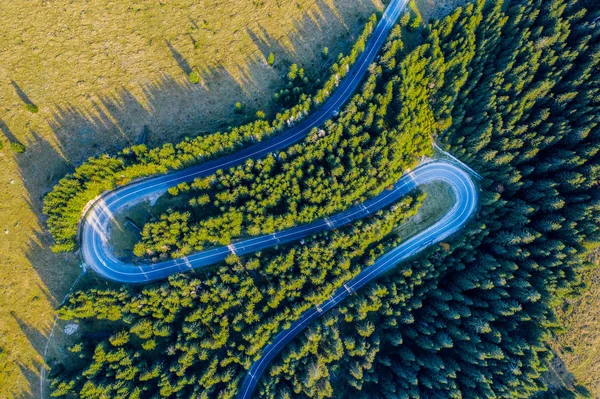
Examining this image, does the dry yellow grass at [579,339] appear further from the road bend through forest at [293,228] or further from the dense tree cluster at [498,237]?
the road bend through forest at [293,228]

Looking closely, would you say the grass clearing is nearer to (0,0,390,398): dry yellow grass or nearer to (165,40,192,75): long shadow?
(0,0,390,398): dry yellow grass

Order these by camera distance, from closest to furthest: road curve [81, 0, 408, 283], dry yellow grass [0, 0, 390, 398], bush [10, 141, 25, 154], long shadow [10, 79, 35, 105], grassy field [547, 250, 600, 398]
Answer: bush [10, 141, 25, 154], road curve [81, 0, 408, 283], dry yellow grass [0, 0, 390, 398], grassy field [547, 250, 600, 398], long shadow [10, 79, 35, 105]

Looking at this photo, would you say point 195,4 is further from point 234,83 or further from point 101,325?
point 101,325

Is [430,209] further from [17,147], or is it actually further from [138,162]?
[17,147]

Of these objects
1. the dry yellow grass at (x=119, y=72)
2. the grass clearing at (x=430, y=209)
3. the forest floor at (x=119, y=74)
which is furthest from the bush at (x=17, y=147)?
the grass clearing at (x=430, y=209)

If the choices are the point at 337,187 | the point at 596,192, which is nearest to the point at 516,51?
the point at 596,192

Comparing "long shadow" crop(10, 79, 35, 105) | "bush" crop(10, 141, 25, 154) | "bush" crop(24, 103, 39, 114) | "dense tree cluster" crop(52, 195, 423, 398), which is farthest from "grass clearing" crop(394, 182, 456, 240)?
"long shadow" crop(10, 79, 35, 105)

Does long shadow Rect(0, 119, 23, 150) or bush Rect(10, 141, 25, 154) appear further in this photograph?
long shadow Rect(0, 119, 23, 150)
